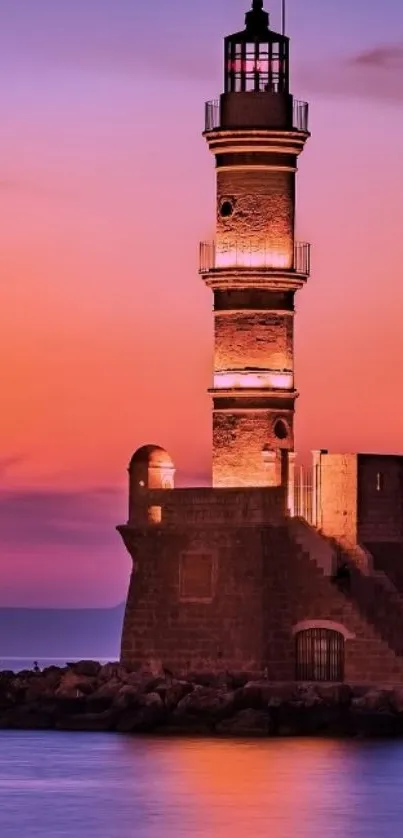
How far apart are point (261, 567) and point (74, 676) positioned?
483 centimetres

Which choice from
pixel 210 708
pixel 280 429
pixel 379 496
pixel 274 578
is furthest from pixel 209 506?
pixel 210 708

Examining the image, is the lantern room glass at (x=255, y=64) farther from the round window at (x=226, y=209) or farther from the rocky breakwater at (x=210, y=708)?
the rocky breakwater at (x=210, y=708)

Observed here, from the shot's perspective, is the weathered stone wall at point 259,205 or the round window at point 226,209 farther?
the round window at point 226,209

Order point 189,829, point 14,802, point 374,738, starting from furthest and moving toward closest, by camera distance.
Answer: point 374,738 < point 14,802 < point 189,829

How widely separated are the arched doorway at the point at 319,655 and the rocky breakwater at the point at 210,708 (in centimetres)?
101

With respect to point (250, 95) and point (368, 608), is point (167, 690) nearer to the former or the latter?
point (368, 608)

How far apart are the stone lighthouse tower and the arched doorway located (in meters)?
3.40

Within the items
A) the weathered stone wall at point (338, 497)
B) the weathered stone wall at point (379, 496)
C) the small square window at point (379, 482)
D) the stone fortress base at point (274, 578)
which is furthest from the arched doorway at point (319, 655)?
the small square window at point (379, 482)

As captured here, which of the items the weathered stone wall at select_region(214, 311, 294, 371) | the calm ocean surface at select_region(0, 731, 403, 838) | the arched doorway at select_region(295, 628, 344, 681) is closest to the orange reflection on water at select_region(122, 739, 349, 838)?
the calm ocean surface at select_region(0, 731, 403, 838)

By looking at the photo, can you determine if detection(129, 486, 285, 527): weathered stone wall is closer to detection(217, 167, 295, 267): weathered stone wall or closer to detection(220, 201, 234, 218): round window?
detection(217, 167, 295, 267): weathered stone wall

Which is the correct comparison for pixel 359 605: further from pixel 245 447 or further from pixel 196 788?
pixel 196 788

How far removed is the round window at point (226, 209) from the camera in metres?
79.8

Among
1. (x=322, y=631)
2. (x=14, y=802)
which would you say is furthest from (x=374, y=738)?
(x=14, y=802)

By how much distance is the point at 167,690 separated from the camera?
3031 inches
